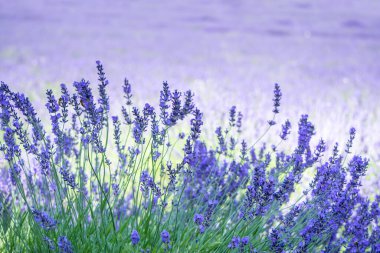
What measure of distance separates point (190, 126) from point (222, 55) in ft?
32.8

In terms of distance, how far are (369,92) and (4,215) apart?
648cm

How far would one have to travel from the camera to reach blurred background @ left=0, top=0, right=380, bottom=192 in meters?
6.46

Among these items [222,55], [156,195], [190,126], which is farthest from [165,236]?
[222,55]

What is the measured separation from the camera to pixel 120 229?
233 cm

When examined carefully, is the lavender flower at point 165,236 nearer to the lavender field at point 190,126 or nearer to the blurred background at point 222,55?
the lavender field at point 190,126


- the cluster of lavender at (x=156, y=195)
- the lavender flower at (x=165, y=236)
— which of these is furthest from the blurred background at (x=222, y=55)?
the lavender flower at (x=165, y=236)

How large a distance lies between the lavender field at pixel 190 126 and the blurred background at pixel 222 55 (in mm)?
53

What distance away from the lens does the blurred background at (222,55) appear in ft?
21.2

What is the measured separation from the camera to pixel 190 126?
3.20 m

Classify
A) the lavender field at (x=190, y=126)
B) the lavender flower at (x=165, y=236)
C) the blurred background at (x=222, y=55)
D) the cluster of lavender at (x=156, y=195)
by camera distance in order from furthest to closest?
the blurred background at (x=222, y=55)
the lavender field at (x=190, y=126)
the cluster of lavender at (x=156, y=195)
the lavender flower at (x=165, y=236)

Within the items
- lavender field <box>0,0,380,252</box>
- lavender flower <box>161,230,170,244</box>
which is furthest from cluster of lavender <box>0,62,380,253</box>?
lavender flower <box>161,230,170,244</box>

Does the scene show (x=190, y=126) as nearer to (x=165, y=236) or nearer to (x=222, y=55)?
(x=165, y=236)

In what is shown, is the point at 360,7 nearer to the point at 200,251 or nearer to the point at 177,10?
the point at 177,10

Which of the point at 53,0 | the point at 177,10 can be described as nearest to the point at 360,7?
the point at 177,10
